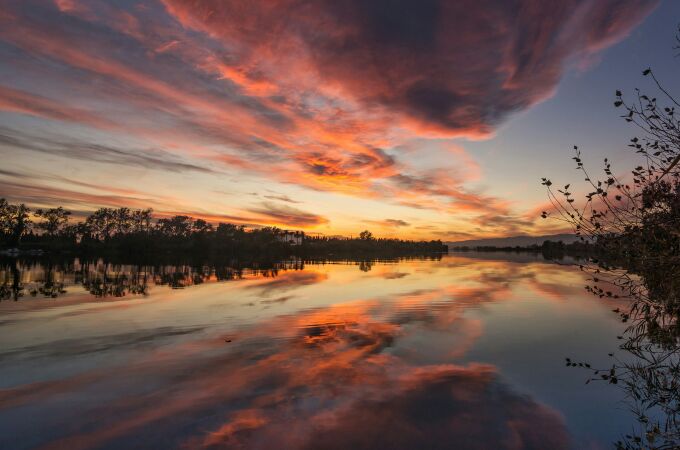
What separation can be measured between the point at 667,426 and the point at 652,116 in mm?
7393

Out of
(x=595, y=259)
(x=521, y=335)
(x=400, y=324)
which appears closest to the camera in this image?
(x=595, y=259)

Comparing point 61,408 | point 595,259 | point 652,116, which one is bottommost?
point 61,408

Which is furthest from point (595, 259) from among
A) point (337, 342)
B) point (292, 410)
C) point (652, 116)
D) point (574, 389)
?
point (337, 342)

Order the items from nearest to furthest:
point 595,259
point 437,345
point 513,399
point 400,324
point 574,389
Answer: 1. point 595,259
2. point 513,399
3. point 574,389
4. point 437,345
5. point 400,324

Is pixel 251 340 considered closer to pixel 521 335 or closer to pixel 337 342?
pixel 337 342

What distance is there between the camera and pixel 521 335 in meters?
19.0

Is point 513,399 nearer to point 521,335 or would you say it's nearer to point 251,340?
point 521,335

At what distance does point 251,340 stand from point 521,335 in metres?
13.3

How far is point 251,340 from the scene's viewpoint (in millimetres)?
16938

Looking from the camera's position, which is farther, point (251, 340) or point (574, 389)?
point (251, 340)

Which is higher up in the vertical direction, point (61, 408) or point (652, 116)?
point (652, 116)

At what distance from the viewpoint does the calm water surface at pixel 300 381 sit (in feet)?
28.6

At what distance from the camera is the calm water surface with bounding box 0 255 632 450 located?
8.71m

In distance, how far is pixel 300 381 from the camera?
11.9 m
